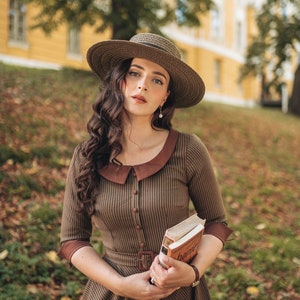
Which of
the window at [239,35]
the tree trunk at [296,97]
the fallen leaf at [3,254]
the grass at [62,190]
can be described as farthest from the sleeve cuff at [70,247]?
the window at [239,35]

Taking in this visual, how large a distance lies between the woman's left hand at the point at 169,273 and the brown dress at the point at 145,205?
25 centimetres

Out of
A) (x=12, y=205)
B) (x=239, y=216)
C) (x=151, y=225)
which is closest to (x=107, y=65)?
(x=151, y=225)

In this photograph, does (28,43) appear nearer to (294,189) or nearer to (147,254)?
(294,189)

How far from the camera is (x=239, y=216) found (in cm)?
560

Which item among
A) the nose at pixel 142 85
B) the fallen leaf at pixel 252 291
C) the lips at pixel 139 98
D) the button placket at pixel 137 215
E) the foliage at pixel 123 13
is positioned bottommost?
the fallen leaf at pixel 252 291

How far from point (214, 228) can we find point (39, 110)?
6160 millimetres

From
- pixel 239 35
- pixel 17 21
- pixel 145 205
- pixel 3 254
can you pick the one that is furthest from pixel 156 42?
pixel 239 35

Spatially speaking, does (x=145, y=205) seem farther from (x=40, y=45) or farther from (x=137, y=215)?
(x=40, y=45)

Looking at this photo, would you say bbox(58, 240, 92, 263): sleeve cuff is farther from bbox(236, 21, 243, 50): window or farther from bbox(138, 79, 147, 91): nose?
bbox(236, 21, 243, 50): window

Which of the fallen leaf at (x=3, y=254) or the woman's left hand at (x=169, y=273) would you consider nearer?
the woman's left hand at (x=169, y=273)

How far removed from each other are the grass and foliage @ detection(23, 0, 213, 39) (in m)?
1.65

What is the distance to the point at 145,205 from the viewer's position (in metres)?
1.94

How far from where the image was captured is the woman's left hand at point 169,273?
1.69m

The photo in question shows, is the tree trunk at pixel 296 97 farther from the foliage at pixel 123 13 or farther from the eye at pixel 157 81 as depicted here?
the eye at pixel 157 81
